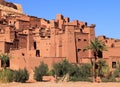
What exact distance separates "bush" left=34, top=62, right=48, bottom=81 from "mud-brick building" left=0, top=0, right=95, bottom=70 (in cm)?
192

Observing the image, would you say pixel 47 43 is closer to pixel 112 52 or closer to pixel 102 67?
pixel 112 52

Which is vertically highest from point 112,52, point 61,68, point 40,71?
point 112,52

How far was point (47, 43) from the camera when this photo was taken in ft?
183

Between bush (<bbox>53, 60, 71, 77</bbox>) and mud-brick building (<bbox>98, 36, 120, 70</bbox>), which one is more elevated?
mud-brick building (<bbox>98, 36, 120, 70</bbox>)

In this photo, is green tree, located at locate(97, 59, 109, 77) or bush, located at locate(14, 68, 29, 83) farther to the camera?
green tree, located at locate(97, 59, 109, 77)

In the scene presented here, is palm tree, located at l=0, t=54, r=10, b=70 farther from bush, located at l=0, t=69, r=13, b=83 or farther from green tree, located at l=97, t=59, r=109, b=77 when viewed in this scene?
green tree, located at l=97, t=59, r=109, b=77

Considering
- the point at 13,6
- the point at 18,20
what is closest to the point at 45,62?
the point at 18,20

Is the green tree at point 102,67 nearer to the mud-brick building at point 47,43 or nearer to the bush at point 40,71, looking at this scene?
the mud-brick building at point 47,43

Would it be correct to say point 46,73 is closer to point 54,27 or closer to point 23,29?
point 54,27

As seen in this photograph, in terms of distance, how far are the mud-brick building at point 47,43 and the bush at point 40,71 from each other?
75.6 inches

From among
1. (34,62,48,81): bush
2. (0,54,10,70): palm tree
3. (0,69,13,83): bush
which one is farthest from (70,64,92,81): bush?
(0,69,13,83): bush

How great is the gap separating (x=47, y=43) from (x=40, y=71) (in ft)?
32.8

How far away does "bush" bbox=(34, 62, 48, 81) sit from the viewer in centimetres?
4542

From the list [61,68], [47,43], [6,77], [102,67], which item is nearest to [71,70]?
[61,68]
